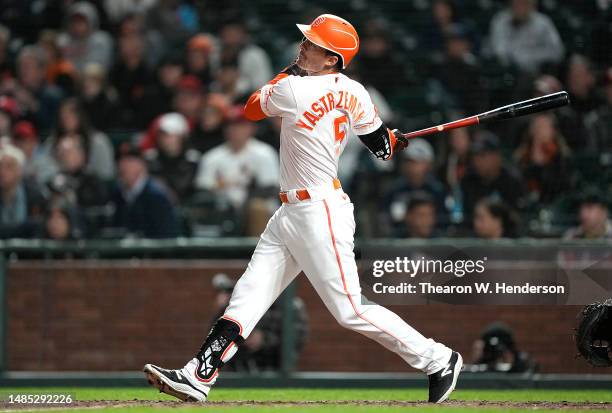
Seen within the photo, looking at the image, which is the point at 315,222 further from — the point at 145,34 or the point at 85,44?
the point at 85,44

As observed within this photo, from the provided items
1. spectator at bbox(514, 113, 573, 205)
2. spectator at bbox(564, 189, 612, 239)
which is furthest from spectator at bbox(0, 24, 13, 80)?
spectator at bbox(564, 189, 612, 239)

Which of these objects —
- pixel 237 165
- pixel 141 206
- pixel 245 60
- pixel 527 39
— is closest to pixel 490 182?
pixel 237 165

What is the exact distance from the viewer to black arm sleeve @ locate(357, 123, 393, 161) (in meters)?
5.86

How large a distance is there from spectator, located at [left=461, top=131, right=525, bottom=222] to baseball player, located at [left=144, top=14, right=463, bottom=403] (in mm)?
4009

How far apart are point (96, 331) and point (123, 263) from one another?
1.74 feet

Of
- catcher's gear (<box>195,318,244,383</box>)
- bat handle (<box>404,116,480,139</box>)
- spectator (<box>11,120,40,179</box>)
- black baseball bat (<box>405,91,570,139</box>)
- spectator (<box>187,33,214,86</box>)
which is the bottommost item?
catcher's gear (<box>195,318,244,383</box>)

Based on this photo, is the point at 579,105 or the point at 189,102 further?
the point at 189,102

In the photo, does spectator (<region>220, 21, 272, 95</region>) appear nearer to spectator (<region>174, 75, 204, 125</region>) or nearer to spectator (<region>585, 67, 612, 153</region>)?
spectator (<region>174, 75, 204, 125</region>)

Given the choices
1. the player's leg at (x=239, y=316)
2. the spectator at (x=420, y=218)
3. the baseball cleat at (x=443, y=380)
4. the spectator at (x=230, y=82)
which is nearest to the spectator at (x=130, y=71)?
the spectator at (x=230, y=82)

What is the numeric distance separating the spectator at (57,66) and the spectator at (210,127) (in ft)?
5.87

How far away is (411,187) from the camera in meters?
10.0

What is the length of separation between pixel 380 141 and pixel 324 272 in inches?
28.4

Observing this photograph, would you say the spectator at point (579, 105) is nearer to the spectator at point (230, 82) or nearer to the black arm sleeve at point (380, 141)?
the spectator at point (230, 82)

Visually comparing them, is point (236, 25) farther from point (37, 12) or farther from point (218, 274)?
point (218, 274)
